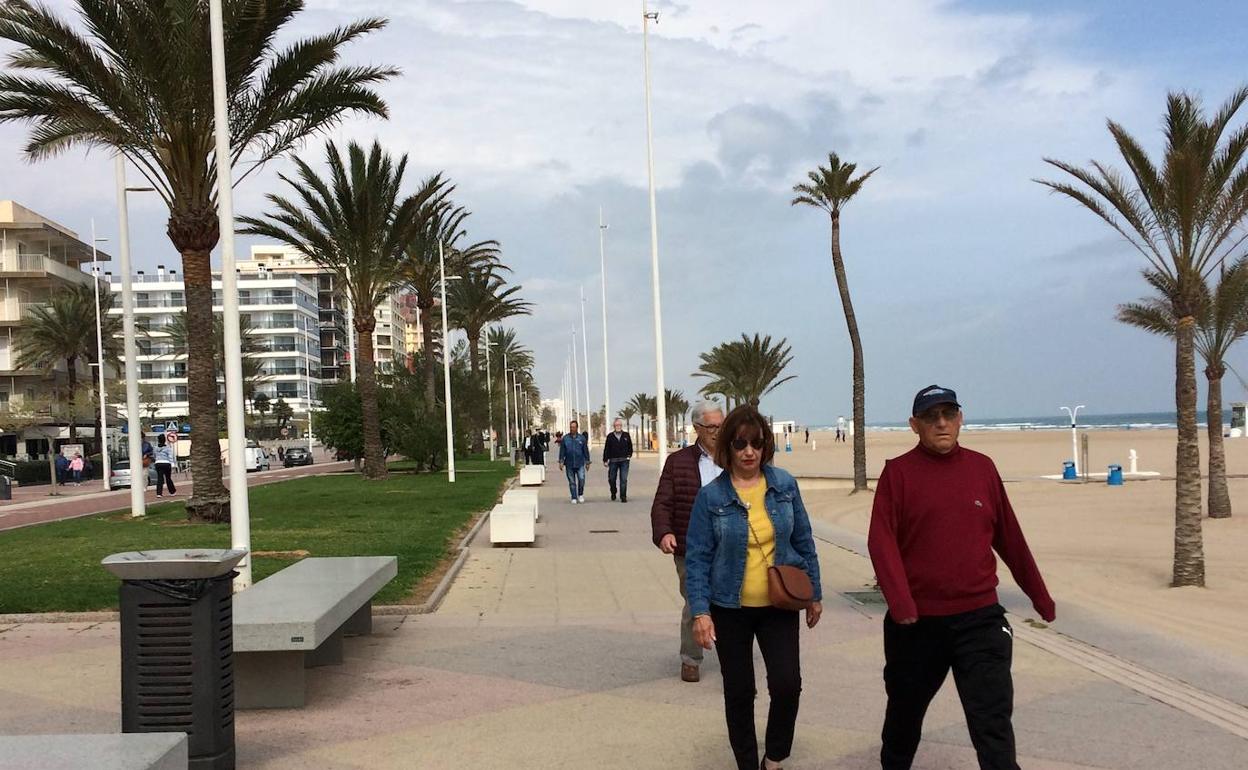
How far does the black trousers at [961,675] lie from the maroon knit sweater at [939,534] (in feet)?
0.29

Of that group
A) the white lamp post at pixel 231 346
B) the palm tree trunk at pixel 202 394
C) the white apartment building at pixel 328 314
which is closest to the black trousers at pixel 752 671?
the white lamp post at pixel 231 346

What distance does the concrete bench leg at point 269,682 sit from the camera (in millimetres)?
6246

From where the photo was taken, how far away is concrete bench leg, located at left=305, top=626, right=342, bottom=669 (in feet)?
24.5

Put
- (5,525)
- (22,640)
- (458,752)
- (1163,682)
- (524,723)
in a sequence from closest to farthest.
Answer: (458,752)
(524,723)
(1163,682)
(22,640)
(5,525)

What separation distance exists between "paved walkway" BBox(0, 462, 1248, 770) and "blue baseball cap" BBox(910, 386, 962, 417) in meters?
1.79

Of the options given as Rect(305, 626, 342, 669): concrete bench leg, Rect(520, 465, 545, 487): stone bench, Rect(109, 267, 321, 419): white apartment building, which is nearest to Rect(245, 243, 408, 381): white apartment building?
Rect(109, 267, 321, 419): white apartment building

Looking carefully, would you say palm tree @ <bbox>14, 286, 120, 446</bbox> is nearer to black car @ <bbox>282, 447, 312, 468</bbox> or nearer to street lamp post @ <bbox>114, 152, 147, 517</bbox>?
black car @ <bbox>282, 447, 312, 468</bbox>

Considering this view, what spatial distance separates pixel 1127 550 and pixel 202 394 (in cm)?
1466

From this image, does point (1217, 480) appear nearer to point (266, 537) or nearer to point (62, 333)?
point (266, 537)

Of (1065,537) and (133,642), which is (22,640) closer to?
(133,642)

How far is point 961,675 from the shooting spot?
425 cm

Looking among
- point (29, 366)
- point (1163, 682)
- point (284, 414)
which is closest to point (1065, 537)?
point (1163, 682)

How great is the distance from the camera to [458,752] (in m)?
Result: 5.38

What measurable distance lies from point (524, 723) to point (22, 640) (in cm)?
479
